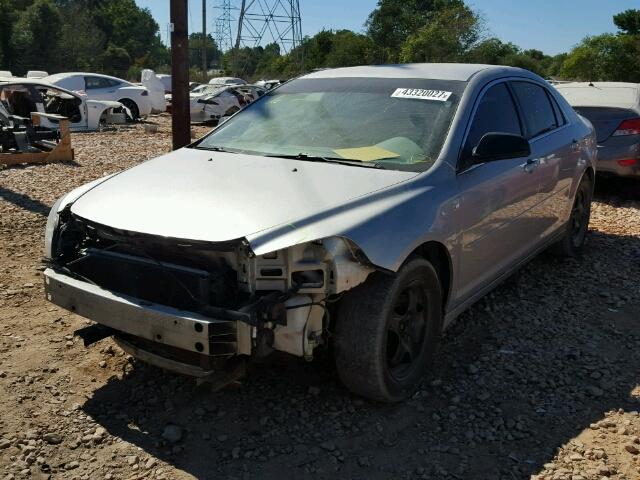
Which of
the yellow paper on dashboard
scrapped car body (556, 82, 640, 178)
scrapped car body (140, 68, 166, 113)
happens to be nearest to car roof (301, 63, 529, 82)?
the yellow paper on dashboard

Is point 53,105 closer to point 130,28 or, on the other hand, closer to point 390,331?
point 390,331

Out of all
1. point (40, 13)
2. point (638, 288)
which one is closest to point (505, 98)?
point (638, 288)

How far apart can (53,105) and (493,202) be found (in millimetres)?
13932

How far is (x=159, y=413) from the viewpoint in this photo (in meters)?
3.38

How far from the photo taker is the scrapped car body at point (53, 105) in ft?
43.5

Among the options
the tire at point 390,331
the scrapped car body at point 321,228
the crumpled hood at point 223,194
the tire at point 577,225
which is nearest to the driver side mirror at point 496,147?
the scrapped car body at point 321,228

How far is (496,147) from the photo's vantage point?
380cm

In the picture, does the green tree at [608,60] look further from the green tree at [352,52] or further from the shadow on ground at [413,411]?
the shadow on ground at [413,411]

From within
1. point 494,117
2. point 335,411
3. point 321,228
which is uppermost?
point 494,117

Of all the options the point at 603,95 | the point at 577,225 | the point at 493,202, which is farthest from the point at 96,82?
the point at 493,202

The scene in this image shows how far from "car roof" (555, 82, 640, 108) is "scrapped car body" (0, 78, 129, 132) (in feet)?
28.5

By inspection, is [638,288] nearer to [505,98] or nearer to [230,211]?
[505,98]

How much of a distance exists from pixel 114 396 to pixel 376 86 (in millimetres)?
2520

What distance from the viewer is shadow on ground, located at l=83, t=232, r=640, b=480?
119 inches
